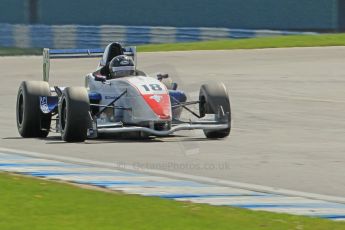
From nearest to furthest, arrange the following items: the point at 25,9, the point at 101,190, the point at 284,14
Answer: the point at 101,190, the point at 284,14, the point at 25,9

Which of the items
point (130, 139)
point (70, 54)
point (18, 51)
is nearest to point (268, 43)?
point (18, 51)

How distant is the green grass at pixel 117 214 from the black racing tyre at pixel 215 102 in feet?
14.8

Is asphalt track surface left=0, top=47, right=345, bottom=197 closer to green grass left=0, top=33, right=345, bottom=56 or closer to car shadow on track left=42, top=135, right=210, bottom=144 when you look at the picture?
car shadow on track left=42, top=135, right=210, bottom=144

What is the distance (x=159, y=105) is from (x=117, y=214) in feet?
16.6

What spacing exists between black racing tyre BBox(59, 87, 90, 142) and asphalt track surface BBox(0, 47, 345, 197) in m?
0.19

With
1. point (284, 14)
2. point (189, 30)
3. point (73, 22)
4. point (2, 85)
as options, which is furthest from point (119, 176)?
point (73, 22)

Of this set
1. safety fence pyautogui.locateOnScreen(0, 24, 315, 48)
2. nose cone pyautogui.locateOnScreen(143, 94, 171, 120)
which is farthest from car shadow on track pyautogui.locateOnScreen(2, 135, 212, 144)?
safety fence pyautogui.locateOnScreen(0, 24, 315, 48)

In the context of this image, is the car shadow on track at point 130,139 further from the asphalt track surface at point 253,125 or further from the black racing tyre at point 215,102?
the black racing tyre at point 215,102

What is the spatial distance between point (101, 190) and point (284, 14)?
34356mm

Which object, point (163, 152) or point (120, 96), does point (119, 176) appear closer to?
point (163, 152)

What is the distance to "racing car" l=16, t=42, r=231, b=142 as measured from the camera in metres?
14.1

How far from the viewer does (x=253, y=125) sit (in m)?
16.9

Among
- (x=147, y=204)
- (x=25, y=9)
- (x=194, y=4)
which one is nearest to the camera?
(x=147, y=204)

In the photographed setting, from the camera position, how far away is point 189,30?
130 ft
